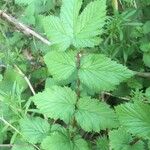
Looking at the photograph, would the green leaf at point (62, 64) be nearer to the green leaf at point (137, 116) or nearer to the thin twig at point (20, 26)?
the green leaf at point (137, 116)

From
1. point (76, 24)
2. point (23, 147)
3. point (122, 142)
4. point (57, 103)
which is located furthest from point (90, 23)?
point (23, 147)

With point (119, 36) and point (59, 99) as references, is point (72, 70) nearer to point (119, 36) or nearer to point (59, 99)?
point (59, 99)

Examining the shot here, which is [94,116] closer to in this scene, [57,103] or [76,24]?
[57,103]

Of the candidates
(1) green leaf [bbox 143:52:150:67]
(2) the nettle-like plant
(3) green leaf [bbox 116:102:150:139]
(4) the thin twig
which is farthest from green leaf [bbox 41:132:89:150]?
(4) the thin twig

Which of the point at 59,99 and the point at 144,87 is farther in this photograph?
the point at 144,87

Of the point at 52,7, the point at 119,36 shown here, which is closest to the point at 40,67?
the point at 52,7

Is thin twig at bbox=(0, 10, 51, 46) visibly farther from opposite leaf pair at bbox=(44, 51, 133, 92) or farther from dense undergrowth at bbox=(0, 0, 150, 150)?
opposite leaf pair at bbox=(44, 51, 133, 92)

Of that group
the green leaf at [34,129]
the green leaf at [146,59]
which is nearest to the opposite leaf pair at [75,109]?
the green leaf at [34,129]
